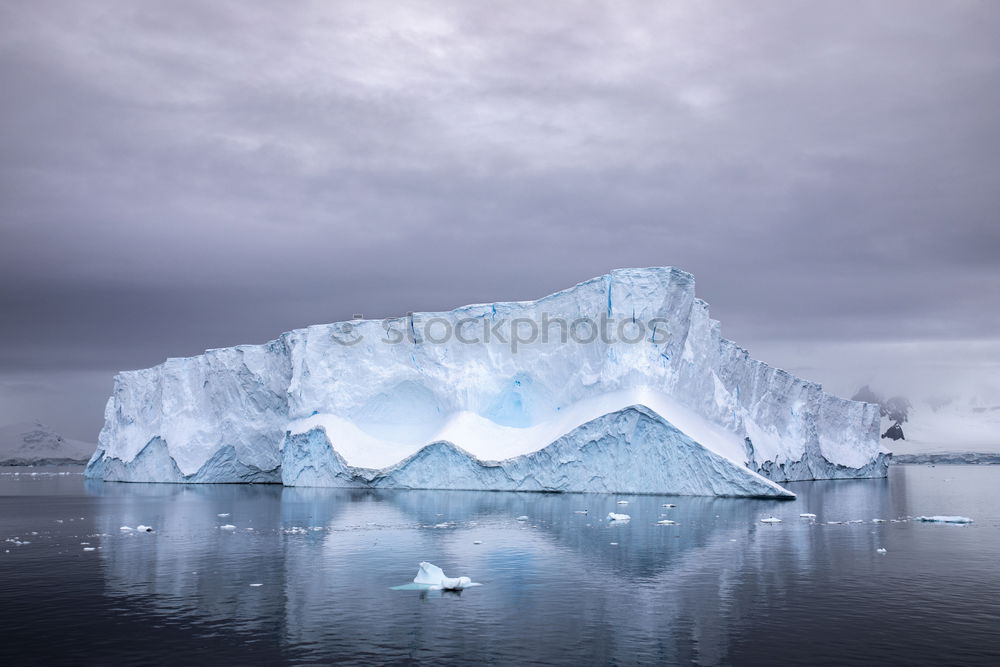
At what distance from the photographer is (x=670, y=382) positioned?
3142 cm

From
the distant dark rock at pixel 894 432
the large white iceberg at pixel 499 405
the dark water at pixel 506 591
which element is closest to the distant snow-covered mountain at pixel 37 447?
the large white iceberg at pixel 499 405

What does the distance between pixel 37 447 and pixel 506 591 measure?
123 meters

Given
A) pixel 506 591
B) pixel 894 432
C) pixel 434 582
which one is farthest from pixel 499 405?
pixel 894 432

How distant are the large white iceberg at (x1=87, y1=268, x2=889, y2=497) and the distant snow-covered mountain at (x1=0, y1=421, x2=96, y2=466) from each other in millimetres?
76866

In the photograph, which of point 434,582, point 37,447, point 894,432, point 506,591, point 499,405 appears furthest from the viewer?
point 894,432

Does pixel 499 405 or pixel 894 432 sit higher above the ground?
pixel 499 405

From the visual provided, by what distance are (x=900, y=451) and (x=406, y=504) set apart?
10102 cm

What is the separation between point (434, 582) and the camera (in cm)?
1238

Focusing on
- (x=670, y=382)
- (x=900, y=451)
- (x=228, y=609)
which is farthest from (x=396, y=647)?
(x=900, y=451)

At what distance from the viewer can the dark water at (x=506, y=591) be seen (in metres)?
9.23

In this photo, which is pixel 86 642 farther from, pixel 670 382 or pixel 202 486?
pixel 202 486

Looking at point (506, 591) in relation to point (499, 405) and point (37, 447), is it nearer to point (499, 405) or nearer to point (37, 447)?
point (499, 405)

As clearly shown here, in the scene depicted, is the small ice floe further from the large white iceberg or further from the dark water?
the large white iceberg

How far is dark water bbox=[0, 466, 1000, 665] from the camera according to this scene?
30.3ft
